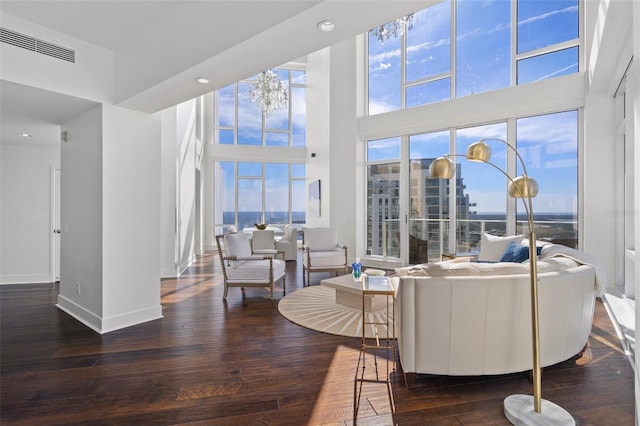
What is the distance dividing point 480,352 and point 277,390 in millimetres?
1467

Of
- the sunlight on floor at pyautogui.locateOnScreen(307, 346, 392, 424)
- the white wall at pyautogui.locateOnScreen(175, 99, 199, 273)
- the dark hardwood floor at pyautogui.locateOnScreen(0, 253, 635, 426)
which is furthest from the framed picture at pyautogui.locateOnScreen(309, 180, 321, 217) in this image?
the sunlight on floor at pyautogui.locateOnScreen(307, 346, 392, 424)

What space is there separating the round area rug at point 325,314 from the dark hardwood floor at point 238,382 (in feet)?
0.60

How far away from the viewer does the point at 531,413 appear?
6.47 feet

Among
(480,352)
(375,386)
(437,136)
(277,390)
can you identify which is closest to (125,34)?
(277,390)

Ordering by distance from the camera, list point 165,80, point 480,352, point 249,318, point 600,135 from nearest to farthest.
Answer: point 480,352
point 165,80
point 249,318
point 600,135

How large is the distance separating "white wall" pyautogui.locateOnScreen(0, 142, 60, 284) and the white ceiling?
205 cm

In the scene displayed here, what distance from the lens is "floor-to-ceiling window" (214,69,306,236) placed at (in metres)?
10.8

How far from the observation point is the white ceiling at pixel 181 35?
6.56 feet

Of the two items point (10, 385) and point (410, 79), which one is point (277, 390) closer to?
point (10, 385)

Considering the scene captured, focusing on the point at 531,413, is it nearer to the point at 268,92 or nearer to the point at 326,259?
the point at 326,259

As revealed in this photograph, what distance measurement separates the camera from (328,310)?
411 cm

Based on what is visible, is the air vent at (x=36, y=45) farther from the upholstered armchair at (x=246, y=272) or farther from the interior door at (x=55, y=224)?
the interior door at (x=55, y=224)

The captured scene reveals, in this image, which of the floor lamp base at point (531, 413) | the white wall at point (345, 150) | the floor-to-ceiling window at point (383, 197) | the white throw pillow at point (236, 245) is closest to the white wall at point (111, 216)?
the white throw pillow at point (236, 245)

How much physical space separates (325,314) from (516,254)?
241 cm
